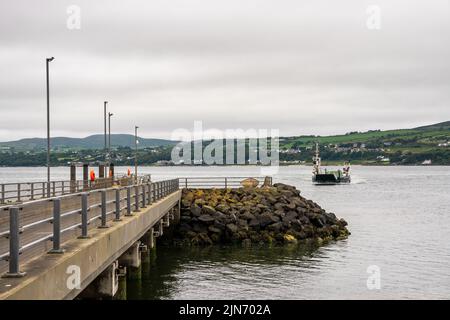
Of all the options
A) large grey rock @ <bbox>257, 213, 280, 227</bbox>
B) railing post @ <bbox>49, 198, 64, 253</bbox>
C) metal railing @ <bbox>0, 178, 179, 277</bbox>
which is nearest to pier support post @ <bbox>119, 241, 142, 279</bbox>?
metal railing @ <bbox>0, 178, 179, 277</bbox>

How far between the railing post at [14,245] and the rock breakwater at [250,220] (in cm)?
2743

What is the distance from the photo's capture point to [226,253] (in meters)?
33.8

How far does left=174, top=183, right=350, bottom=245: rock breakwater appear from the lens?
122 feet

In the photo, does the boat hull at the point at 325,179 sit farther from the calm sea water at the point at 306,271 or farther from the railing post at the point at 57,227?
the railing post at the point at 57,227

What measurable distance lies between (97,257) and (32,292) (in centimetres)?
428

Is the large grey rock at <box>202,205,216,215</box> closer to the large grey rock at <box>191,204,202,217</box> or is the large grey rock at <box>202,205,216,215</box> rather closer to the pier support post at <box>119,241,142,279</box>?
the large grey rock at <box>191,204,202,217</box>

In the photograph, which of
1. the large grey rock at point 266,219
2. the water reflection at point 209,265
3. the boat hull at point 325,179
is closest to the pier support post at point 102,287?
the water reflection at point 209,265

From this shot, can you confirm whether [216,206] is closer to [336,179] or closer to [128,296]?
[128,296]

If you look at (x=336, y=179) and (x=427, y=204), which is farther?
(x=336, y=179)

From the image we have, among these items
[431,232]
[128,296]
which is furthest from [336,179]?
[128,296]

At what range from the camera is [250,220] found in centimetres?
3900

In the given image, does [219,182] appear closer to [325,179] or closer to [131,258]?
[131,258]

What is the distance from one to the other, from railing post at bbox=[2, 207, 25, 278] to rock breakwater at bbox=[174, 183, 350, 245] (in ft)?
90.0

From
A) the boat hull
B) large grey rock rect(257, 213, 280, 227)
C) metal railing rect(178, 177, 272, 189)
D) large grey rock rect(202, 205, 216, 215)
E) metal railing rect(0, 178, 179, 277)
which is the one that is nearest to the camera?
metal railing rect(0, 178, 179, 277)
